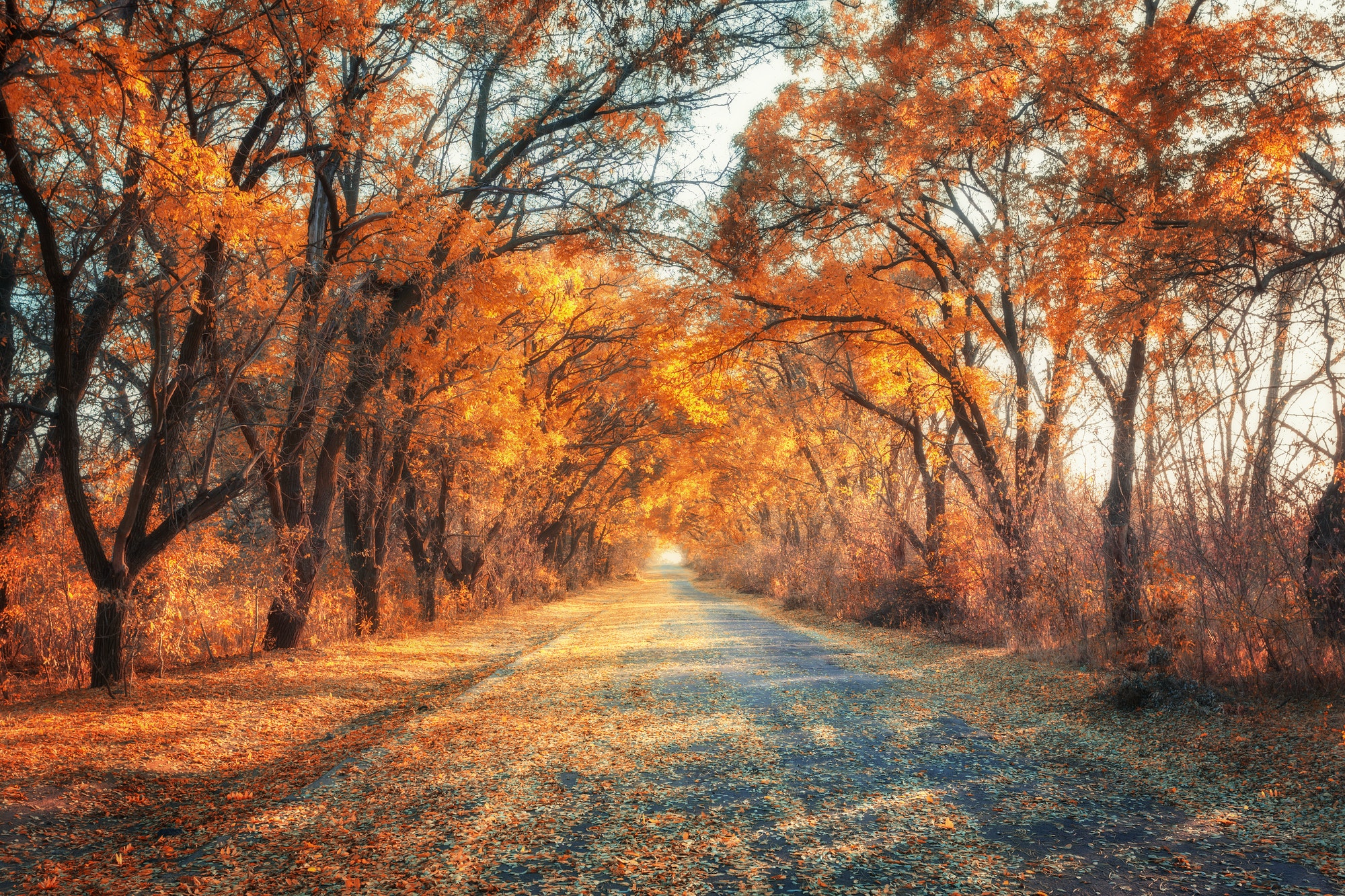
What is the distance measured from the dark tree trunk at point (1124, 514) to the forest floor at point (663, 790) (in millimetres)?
877

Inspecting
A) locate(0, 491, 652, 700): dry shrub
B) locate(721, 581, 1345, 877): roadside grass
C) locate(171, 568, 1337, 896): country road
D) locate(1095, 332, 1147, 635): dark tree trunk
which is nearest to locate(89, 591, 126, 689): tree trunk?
locate(0, 491, 652, 700): dry shrub

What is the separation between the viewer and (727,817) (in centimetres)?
344

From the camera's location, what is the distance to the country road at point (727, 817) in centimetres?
282

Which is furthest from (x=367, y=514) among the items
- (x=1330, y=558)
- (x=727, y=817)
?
(x=1330, y=558)

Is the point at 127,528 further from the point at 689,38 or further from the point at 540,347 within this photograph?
the point at 540,347

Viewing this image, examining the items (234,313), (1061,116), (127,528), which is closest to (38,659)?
(127,528)

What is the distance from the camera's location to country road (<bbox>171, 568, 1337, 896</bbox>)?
9.26 feet

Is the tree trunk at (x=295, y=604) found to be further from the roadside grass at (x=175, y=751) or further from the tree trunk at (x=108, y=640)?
the tree trunk at (x=108, y=640)

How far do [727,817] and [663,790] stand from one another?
1.73ft

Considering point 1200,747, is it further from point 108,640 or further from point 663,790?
point 108,640

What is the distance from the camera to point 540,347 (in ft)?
57.0

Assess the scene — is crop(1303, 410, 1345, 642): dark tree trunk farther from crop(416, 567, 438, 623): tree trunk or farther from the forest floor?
crop(416, 567, 438, 623): tree trunk

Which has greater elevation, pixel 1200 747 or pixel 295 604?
pixel 295 604

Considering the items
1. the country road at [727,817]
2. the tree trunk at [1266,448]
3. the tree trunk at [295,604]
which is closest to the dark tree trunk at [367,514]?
the tree trunk at [295,604]
